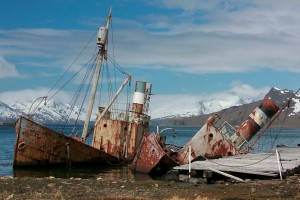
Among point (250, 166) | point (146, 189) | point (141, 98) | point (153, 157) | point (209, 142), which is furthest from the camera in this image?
point (141, 98)

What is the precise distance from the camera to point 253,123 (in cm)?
3241

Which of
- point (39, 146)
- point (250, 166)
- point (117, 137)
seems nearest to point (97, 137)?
point (117, 137)

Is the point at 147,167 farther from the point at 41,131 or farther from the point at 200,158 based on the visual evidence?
the point at 41,131

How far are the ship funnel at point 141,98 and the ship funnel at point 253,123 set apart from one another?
6.88 m

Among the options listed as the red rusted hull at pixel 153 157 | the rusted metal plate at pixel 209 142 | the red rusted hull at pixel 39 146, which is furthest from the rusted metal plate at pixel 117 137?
the rusted metal plate at pixel 209 142

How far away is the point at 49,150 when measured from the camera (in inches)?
1156

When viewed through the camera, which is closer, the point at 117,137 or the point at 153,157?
the point at 153,157

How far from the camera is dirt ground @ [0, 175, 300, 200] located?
54.1 feet

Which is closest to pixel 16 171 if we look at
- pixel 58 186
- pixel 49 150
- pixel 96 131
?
pixel 49 150

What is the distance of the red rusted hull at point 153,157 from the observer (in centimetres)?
2738

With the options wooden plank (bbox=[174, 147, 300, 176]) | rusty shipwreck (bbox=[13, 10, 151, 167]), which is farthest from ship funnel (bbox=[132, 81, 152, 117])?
wooden plank (bbox=[174, 147, 300, 176])

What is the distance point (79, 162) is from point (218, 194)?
14948mm

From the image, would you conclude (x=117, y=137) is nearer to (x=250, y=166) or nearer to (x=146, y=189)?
(x=250, y=166)

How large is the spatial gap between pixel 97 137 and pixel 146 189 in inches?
576
